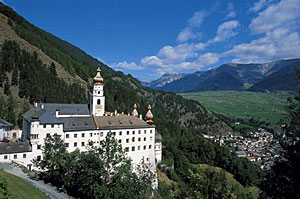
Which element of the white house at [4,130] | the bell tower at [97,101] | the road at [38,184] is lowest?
the road at [38,184]

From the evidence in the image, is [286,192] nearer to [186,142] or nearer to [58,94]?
[186,142]

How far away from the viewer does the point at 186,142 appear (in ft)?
349

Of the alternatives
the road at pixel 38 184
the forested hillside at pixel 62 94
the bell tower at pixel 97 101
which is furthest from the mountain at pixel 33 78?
the road at pixel 38 184

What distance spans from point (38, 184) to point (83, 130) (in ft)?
55.2

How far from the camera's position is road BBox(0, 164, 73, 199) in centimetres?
3772

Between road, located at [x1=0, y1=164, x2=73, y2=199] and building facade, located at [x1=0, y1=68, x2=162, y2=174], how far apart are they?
283 cm

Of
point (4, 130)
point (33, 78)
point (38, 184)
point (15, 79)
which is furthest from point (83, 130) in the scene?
point (33, 78)

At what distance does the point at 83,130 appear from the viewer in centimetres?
5503

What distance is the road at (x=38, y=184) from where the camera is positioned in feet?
124

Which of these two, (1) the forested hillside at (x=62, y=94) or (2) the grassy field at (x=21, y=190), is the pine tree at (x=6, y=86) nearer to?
(1) the forested hillside at (x=62, y=94)

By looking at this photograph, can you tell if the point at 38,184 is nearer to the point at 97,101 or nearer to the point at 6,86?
the point at 97,101

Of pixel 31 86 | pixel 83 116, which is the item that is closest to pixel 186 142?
pixel 83 116

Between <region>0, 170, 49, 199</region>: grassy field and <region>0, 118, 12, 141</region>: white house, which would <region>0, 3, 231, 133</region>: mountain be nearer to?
<region>0, 118, 12, 141</region>: white house

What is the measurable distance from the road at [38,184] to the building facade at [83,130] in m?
2.83
